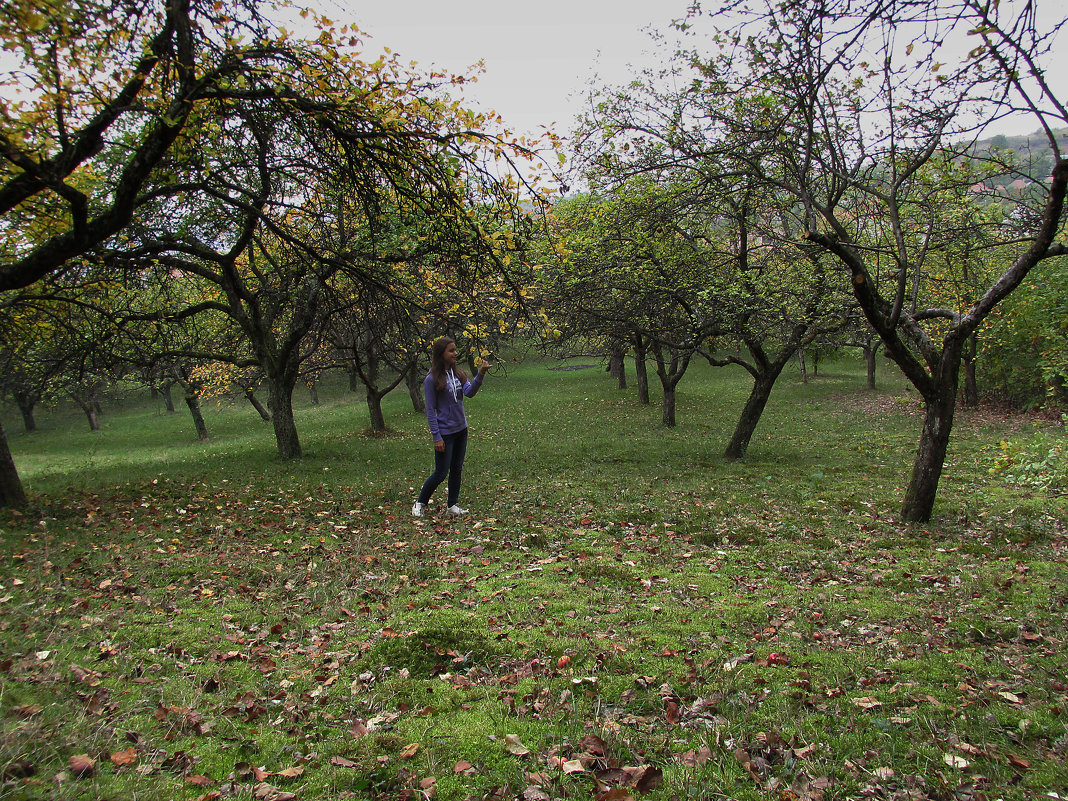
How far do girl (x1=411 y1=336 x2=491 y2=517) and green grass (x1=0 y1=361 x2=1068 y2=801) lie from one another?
0.75m

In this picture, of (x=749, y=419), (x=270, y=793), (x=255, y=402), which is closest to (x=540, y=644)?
(x=270, y=793)

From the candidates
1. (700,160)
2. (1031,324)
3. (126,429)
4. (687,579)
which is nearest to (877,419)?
(1031,324)

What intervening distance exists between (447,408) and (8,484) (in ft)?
26.0

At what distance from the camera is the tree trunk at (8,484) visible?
9.59 meters

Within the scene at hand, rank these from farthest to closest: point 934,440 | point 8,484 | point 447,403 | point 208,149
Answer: point 8,484, point 447,403, point 934,440, point 208,149

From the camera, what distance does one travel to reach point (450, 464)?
351 inches

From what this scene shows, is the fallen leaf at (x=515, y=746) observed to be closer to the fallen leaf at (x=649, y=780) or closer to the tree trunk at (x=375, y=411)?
the fallen leaf at (x=649, y=780)

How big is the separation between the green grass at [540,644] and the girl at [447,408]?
2.47 ft

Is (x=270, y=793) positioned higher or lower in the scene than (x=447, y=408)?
lower

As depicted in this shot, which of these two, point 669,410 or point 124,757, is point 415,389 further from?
point 124,757

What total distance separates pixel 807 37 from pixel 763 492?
7.95m

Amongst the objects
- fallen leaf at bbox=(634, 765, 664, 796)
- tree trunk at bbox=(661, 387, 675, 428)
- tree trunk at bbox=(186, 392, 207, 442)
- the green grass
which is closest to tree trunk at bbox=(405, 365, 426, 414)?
tree trunk at bbox=(186, 392, 207, 442)

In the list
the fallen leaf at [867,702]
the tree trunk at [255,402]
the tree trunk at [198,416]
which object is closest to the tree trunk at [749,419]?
the fallen leaf at [867,702]

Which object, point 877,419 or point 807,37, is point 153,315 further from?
point 877,419
